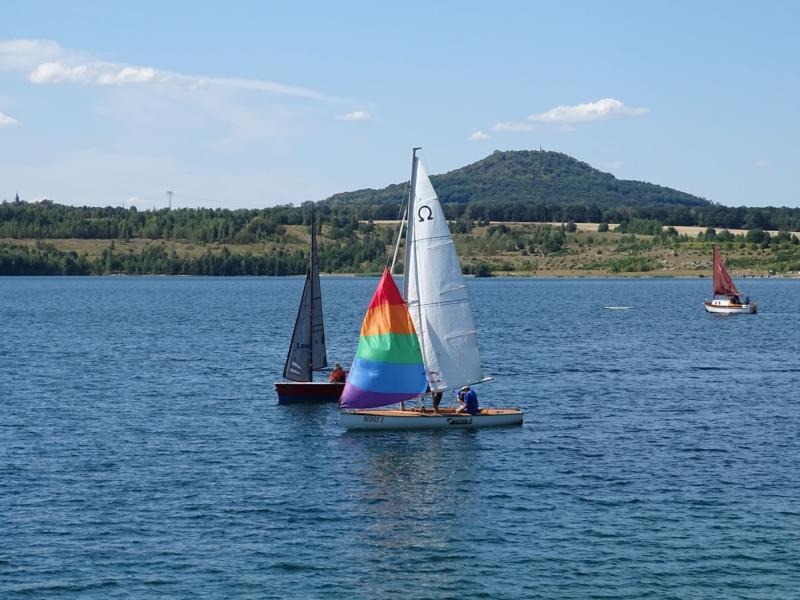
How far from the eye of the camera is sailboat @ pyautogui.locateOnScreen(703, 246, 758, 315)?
161375 millimetres

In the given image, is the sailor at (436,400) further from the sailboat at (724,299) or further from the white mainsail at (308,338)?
the sailboat at (724,299)

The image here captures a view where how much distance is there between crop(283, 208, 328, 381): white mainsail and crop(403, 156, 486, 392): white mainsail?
1060 centimetres

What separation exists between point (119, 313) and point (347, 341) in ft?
218

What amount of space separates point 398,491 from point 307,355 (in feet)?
75.3

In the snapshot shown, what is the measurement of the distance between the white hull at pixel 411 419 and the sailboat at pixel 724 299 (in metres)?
105

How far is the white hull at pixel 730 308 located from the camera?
527 feet

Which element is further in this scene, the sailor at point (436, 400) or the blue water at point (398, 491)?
the sailor at point (436, 400)

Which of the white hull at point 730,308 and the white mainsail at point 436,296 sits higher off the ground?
the white mainsail at point 436,296

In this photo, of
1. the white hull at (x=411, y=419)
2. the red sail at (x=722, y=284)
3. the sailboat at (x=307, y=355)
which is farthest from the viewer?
the red sail at (x=722, y=284)

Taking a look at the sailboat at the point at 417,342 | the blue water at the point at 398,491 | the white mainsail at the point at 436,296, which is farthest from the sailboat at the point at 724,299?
the sailboat at the point at 417,342

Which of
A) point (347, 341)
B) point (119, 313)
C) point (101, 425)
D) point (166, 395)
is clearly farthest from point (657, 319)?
point (101, 425)

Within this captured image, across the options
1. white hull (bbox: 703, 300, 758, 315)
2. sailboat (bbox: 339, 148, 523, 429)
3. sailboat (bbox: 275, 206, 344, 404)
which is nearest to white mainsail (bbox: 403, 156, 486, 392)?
Result: sailboat (bbox: 339, 148, 523, 429)

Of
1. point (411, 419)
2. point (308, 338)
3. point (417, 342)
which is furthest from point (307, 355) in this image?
point (411, 419)

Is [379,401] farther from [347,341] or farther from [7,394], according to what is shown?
[347,341]
